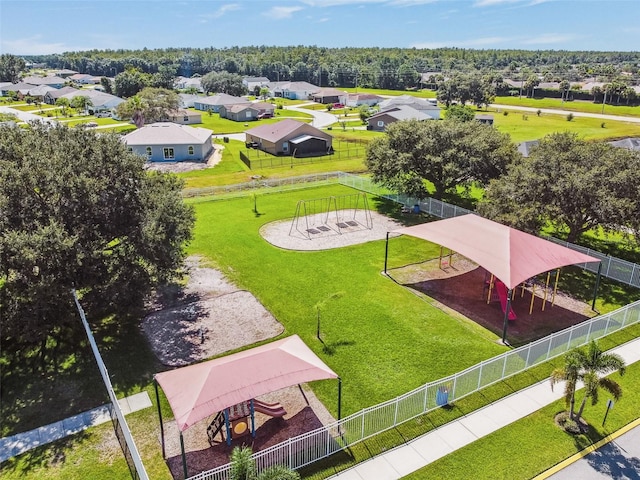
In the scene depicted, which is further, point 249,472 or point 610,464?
point 610,464

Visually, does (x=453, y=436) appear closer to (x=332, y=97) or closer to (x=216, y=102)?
(x=216, y=102)

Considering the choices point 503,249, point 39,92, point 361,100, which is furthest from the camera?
point 39,92

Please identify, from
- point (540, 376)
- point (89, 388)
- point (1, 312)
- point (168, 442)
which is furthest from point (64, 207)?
point (540, 376)

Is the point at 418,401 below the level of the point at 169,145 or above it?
below

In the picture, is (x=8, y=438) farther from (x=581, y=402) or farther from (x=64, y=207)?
(x=581, y=402)

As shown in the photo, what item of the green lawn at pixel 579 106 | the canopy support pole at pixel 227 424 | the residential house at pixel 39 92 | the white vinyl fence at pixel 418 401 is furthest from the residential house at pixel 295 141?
the residential house at pixel 39 92

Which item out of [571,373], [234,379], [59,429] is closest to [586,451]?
[571,373]

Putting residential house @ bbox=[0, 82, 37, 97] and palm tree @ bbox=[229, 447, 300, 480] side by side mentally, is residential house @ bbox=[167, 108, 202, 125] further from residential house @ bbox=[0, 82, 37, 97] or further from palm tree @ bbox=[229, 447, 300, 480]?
palm tree @ bbox=[229, 447, 300, 480]
